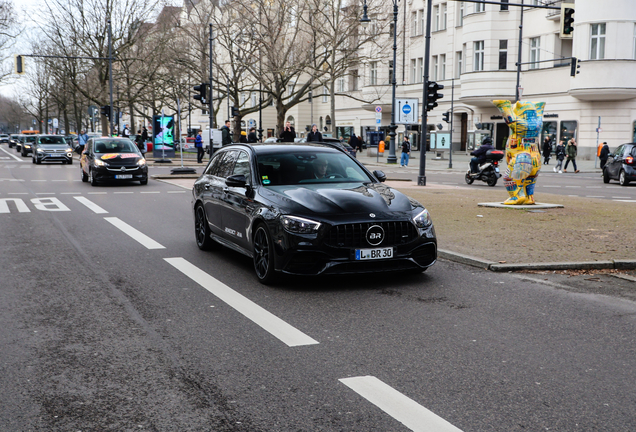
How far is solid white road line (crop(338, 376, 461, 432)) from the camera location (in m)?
3.89

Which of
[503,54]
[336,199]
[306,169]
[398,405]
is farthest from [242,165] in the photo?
[503,54]

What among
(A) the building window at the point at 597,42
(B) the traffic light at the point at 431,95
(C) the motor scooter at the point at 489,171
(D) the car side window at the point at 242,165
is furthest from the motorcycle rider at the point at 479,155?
(A) the building window at the point at 597,42

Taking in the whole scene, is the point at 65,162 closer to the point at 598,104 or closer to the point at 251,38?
the point at 251,38

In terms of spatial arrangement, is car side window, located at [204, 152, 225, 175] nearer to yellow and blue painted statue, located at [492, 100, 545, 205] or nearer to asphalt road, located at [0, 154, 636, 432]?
asphalt road, located at [0, 154, 636, 432]

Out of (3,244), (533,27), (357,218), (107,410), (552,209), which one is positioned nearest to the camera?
(107,410)


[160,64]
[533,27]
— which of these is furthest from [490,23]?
[160,64]

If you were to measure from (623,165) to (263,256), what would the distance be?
22.2m

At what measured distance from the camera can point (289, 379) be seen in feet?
15.4

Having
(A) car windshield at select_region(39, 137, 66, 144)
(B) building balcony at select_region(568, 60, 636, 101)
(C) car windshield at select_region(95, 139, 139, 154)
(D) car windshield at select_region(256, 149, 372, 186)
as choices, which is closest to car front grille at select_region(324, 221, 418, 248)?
(D) car windshield at select_region(256, 149, 372, 186)

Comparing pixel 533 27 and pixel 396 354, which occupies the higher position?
pixel 533 27

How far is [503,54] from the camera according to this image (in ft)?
162

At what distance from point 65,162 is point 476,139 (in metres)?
26.7

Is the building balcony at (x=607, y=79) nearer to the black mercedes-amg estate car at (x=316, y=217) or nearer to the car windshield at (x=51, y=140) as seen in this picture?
the car windshield at (x=51, y=140)

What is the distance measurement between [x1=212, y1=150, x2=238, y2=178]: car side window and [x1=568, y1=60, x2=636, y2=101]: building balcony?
3619cm
